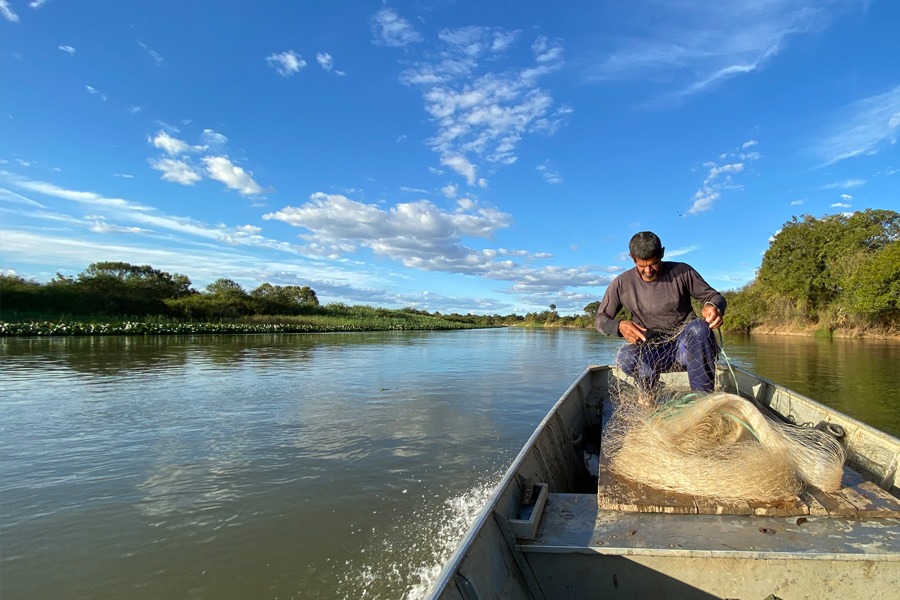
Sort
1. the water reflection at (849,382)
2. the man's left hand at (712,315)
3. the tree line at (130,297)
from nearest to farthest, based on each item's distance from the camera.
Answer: the man's left hand at (712,315)
the water reflection at (849,382)
the tree line at (130,297)

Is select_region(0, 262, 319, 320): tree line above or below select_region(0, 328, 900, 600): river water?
above

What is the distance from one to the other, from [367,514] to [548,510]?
216 cm

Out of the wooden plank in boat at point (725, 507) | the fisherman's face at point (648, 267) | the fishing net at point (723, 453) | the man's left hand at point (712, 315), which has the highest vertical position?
the fisherman's face at point (648, 267)

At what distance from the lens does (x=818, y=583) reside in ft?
5.66

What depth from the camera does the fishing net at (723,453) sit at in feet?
7.13

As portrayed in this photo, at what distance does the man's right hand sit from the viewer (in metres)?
3.66

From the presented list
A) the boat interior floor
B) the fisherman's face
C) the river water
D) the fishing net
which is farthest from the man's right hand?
the river water

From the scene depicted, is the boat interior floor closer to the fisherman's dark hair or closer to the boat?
the boat

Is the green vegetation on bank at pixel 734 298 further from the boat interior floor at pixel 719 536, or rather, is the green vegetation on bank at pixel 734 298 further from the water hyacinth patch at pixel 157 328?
the boat interior floor at pixel 719 536

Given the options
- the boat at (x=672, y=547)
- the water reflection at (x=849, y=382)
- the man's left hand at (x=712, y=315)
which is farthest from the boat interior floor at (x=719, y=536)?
the water reflection at (x=849, y=382)

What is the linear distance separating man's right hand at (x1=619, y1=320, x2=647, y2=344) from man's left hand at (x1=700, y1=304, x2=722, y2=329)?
1.51 ft

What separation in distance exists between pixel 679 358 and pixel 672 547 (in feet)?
6.91

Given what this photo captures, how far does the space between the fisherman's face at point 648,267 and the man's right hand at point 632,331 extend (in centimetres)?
41

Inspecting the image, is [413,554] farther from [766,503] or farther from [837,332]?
[837,332]
